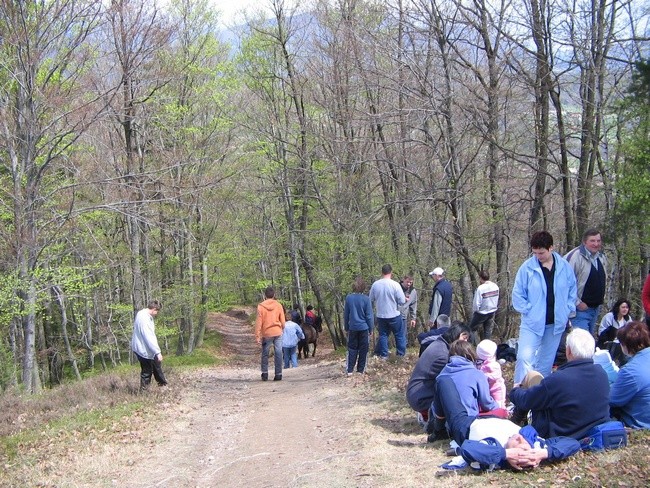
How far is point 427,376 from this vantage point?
750cm

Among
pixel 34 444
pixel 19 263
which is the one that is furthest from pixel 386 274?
pixel 19 263

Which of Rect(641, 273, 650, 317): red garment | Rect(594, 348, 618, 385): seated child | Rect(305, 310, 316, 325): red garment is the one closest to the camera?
Rect(594, 348, 618, 385): seated child

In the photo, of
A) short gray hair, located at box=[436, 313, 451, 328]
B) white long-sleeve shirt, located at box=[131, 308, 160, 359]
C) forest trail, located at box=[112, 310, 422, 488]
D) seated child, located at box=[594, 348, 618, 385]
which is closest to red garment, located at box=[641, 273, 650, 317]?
seated child, located at box=[594, 348, 618, 385]

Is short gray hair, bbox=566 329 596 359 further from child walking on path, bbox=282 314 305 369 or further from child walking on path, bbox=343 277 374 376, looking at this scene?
child walking on path, bbox=282 314 305 369

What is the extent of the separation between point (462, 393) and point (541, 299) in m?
1.41

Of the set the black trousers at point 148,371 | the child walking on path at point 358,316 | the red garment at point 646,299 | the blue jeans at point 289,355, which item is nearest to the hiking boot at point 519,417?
the red garment at point 646,299

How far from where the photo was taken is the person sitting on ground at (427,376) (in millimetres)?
7453

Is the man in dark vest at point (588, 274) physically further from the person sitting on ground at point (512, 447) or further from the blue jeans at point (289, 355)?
the blue jeans at point (289, 355)

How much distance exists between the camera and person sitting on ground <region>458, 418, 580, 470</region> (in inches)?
217

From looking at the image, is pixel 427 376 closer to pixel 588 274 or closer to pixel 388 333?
pixel 588 274

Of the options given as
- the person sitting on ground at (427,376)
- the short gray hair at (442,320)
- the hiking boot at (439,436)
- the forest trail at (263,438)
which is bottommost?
the forest trail at (263,438)

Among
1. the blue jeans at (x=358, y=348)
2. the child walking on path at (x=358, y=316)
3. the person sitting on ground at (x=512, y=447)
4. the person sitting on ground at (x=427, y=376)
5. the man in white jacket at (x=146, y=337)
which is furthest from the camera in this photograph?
the blue jeans at (x=358, y=348)

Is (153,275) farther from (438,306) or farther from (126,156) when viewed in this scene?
(438,306)

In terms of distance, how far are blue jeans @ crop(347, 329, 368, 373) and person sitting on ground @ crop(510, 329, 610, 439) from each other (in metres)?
6.40
